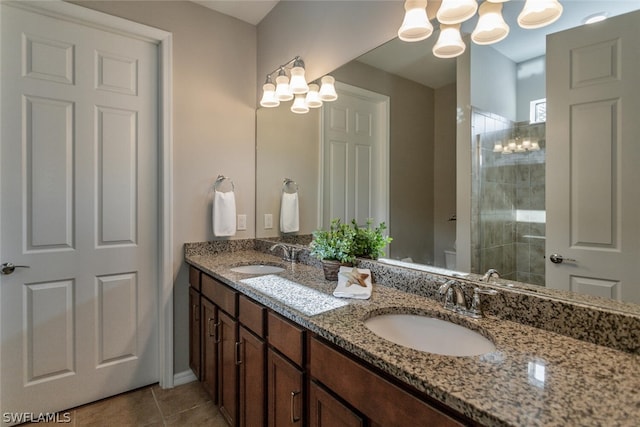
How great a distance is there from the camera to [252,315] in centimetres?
140

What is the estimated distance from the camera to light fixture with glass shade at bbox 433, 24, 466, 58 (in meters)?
1.23

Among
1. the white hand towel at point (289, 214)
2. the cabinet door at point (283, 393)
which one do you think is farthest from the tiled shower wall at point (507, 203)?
the white hand towel at point (289, 214)

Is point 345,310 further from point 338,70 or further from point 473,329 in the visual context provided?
point 338,70

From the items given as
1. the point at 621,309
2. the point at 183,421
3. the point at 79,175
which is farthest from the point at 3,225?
the point at 621,309

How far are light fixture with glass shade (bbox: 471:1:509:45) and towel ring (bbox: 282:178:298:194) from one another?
4.63 feet

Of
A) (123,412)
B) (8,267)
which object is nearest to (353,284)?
(123,412)

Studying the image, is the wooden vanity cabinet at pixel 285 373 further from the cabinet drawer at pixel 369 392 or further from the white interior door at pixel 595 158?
the white interior door at pixel 595 158

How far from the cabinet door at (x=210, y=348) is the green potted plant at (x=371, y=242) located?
2.82 ft

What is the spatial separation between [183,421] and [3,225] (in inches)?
57.2

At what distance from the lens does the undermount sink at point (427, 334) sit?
3.27 ft

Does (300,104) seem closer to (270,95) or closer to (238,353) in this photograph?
(270,95)

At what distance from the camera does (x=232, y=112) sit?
240 centimetres

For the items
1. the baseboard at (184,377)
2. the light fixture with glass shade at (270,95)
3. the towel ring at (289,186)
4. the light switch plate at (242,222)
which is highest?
the light fixture with glass shade at (270,95)

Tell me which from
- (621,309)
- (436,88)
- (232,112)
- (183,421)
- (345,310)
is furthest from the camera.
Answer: (232,112)
